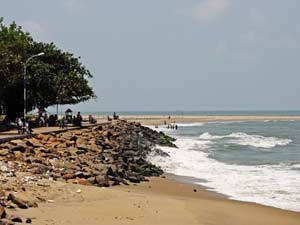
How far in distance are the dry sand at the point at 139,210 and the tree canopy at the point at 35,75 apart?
20.2 meters

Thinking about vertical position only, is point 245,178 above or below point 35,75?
below

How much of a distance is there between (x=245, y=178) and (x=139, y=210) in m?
11.5

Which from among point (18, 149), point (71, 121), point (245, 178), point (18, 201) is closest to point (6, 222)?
point (18, 201)

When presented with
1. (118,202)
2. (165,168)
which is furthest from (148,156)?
(118,202)

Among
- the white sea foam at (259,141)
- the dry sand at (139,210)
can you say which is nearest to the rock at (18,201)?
the dry sand at (139,210)

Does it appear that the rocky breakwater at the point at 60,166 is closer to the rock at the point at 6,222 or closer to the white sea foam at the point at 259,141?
the rock at the point at 6,222

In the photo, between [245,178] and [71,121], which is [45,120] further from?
[245,178]

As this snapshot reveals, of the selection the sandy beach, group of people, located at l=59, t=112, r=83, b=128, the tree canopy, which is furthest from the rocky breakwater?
group of people, located at l=59, t=112, r=83, b=128

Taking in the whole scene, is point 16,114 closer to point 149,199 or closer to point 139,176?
point 139,176

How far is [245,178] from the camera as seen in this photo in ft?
80.2

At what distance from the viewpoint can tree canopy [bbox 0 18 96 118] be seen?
36562 mm

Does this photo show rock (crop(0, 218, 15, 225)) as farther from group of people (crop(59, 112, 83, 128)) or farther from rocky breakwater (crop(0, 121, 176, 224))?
group of people (crop(59, 112, 83, 128))

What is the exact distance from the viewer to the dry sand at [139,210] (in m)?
12.2

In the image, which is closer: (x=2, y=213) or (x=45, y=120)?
(x=2, y=213)
